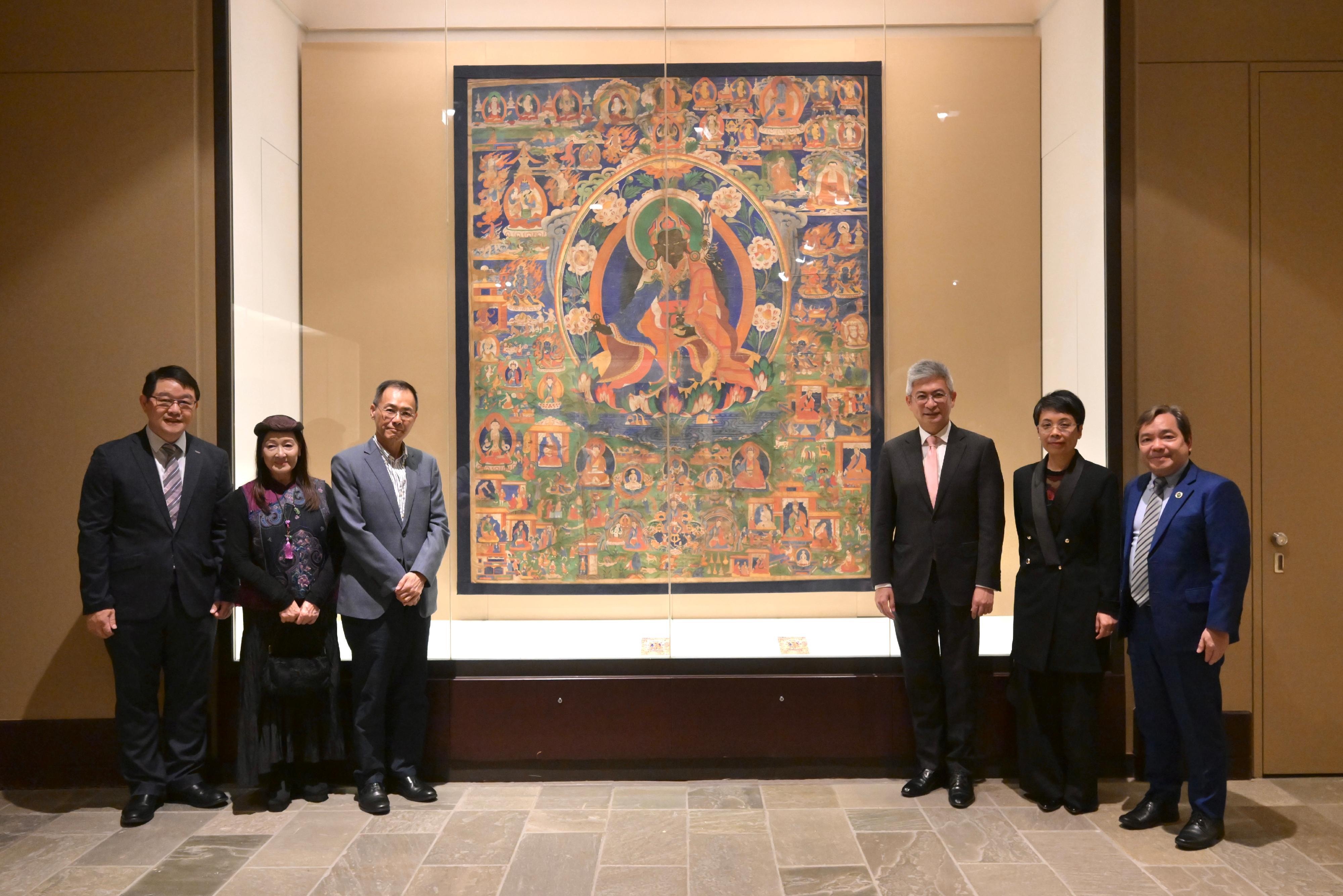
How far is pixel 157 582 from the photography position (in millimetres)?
3496

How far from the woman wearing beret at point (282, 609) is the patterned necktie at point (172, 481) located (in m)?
0.24

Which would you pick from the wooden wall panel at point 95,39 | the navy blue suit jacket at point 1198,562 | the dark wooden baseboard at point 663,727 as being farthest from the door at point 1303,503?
the wooden wall panel at point 95,39

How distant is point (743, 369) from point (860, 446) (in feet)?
2.26

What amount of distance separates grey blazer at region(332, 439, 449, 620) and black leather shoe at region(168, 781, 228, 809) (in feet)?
3.20

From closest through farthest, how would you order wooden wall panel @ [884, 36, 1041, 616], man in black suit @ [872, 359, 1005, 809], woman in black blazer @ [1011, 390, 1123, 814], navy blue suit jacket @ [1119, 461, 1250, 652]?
navy blue suit jacket @ [1119, 461, 1250, 652] < woman in black blazer @ [1011, 390, 1123, 814] < man in black suit @ [872, 359, 1005, 809] < wooden wall panel @ [884, 36, 1041, 616]

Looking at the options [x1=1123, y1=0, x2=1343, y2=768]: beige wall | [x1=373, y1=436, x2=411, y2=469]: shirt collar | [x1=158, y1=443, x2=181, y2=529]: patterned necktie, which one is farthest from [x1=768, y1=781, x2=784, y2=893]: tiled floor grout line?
[x1=158, y1=443, x2=181, y2=529]: patterned necktie

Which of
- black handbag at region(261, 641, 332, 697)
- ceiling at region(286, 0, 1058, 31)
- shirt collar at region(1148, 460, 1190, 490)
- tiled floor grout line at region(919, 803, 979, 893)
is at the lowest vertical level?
tiled floor grout line at region(919, 803, 979, 893)

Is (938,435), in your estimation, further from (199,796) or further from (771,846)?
(199,796)

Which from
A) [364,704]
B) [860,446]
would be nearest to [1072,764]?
[860,446]

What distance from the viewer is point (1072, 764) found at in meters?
3.44

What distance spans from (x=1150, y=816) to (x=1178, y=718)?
17.3 inches

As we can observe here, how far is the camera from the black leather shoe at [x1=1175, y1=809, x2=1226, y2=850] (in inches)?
122

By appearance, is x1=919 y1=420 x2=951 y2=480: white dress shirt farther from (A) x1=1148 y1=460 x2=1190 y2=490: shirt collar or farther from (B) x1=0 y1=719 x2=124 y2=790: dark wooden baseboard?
(B) x1=0 y1=719 x2=124 y2=790: dark wooden baseboard

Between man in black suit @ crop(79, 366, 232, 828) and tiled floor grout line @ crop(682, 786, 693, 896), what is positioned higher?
man in black suit @ crop(79, 366, 232, 828)
